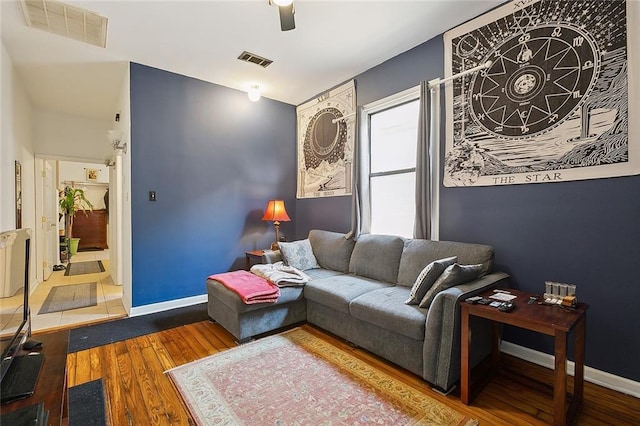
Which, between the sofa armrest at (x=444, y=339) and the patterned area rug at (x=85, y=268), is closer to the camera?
the sofa armrest at (x=444, y=339)

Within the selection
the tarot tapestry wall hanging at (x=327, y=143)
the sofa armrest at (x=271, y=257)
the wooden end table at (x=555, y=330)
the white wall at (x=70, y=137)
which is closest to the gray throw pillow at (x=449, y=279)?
the wooden end table at (x=555, y=330)

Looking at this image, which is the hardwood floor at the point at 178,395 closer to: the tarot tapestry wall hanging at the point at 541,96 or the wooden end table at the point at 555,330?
the wooden end table at the point at 555,330

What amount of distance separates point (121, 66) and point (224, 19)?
162 centimetres

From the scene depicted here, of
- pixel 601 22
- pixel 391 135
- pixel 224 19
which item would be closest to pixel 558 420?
pixel 601 22

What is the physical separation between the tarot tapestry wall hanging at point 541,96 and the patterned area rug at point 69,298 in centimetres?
449

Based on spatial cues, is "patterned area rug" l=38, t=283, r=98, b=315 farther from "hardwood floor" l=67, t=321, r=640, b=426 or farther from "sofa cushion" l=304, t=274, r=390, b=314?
"sofa cushion" l=304, t=274, r=390, b=314

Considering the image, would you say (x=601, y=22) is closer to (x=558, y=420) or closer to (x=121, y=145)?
(x=558, y=420)

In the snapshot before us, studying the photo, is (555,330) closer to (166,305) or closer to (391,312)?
(391,312)

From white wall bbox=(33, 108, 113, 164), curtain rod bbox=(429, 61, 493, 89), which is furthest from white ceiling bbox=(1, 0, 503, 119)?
white wall bbox=(33, 108, 113, 164)

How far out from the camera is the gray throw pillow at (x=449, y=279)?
1974 millimetres

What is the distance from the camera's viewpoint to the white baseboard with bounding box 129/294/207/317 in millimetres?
3233

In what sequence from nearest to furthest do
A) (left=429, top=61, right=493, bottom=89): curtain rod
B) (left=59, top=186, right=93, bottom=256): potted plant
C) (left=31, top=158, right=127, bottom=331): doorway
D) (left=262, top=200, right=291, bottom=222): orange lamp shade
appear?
(left=429, top=61, right=493, bottom=89): curtain rod, (left=31, top=158, right=127, bottom=331): doorway, (left=262, top=200, right=291, bottom=222): orange lamp shade, (left=59, top=186, right=93, bottom=256): potted plant

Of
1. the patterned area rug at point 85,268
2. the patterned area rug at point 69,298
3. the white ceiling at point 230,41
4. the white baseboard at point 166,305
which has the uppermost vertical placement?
the white ceiling at point 230,41

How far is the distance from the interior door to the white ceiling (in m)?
1.63
